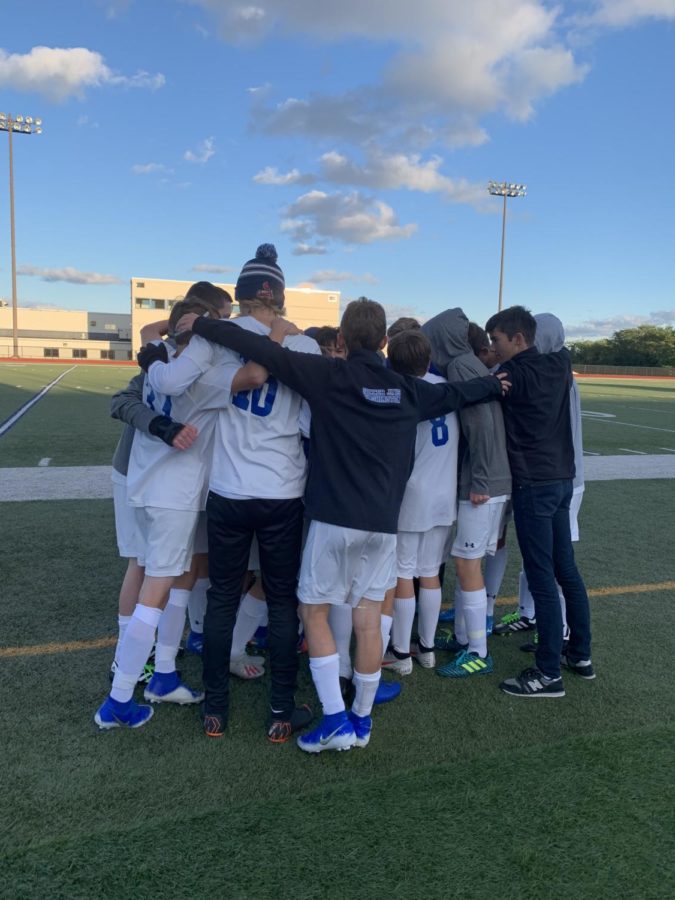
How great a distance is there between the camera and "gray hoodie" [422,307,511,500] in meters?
3.23

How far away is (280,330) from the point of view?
8.97 ft

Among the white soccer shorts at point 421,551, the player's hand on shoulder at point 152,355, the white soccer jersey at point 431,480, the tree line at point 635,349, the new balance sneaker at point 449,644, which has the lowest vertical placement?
the new balance sneaker at point 449,644

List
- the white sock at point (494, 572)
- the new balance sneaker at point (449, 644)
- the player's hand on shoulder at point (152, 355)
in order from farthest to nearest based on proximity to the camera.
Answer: the white sock at point (494, 572) < the new balance sneaker at point (449, 644) < the player's hand on shoulder at point (152, 355)

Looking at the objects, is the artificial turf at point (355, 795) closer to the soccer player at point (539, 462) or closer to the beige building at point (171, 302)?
the soccer player at point (539, 462)

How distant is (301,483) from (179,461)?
22.3 inches

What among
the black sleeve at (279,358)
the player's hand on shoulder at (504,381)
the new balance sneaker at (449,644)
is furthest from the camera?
the new balance sneaker at (449,644)

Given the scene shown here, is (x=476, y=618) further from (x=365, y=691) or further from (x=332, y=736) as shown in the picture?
(x=332, y=736)

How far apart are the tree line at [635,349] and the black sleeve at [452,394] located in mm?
67387

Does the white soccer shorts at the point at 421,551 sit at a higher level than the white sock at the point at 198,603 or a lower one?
higher

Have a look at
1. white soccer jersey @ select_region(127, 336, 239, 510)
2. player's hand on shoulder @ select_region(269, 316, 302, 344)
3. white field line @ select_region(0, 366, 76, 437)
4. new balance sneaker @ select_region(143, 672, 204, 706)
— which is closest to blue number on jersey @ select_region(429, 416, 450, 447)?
player's hand on shoulder @ select_region(269, 316, 302, 344)

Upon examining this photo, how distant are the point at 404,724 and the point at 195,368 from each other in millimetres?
1873

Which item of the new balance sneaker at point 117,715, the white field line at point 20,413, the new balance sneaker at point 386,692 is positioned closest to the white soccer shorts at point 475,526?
the new balance sneaker at point 386,692

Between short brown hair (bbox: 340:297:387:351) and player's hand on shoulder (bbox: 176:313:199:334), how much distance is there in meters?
0.66

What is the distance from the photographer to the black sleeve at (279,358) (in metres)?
2.55
